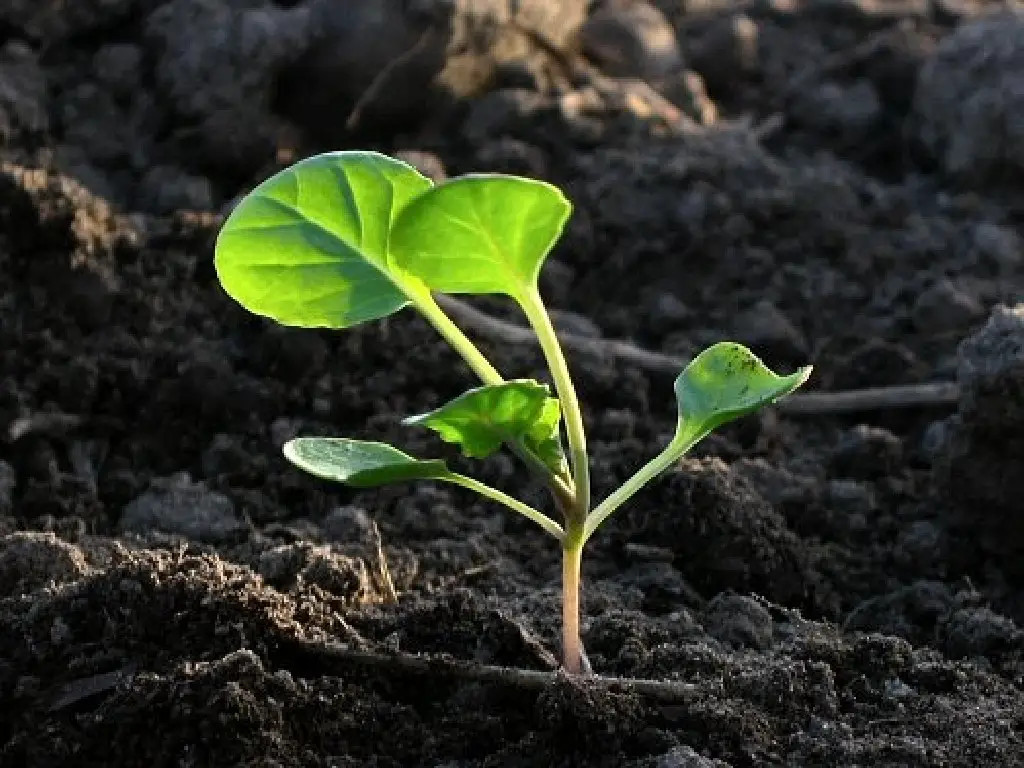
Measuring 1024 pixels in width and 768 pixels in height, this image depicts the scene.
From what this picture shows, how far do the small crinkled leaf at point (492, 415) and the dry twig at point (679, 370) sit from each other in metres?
1.00

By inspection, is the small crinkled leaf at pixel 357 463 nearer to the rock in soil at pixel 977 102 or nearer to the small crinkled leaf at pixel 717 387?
the small crinkled leaf at pixel 717 387

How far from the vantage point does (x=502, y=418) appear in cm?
123

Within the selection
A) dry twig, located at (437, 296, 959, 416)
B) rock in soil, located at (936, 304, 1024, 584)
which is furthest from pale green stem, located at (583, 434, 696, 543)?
dry twig, located at (437, 296, 959, 416)

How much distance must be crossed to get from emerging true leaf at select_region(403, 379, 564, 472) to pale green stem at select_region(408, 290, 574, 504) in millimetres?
11

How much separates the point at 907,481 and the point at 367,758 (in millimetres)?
1044

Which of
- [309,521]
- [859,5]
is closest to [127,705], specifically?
[309,521]

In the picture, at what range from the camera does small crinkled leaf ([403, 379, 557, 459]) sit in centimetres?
119

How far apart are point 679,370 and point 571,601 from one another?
3.21ft

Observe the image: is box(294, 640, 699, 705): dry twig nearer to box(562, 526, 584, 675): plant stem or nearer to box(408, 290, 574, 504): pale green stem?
box(562, 526, 584, 675): plant stem

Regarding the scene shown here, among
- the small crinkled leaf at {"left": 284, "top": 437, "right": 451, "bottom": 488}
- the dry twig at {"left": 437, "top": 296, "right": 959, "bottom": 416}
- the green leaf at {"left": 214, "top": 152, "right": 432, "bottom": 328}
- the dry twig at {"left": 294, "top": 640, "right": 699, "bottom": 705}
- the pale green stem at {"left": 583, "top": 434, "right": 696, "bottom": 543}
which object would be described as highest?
the green leaf at {"left": 214, "top": 152, "right": 432, "bottom": 328}

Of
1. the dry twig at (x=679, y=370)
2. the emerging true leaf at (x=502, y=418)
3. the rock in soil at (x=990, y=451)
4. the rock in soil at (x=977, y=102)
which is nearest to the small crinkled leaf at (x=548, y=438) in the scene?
the emerging true leaf at (x=502, y=418)

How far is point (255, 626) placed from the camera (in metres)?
1.34

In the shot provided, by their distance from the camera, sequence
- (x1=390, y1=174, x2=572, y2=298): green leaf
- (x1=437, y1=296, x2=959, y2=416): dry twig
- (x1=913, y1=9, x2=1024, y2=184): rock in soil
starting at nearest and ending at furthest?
1. (x1=390, y1=174, x2=572, y2=298): green leaf
2. (x1=437, y1=296, x2=959, y2=416): dry twig
3. (x1=913, y1=9, x2=1024, y2=184): rock in soil

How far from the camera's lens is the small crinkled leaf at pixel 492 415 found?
3.91 feet
